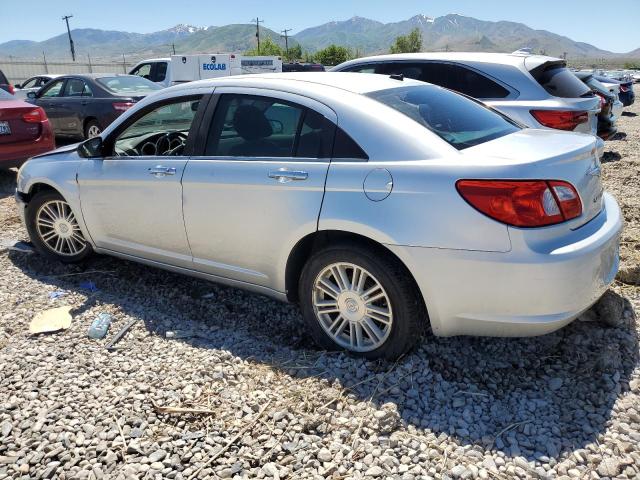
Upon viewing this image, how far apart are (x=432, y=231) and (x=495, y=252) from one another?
0.32m

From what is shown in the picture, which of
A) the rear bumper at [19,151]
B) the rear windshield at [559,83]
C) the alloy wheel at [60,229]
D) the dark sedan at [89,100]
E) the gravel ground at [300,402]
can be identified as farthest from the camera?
the dark sedan at [89,100]

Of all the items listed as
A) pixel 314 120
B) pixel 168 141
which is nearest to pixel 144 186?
pixel 168 141

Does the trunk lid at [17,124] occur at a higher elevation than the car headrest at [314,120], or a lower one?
lower

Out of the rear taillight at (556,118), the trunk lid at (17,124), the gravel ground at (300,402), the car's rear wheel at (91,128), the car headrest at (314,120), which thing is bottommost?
the gravel ground at (300,402)

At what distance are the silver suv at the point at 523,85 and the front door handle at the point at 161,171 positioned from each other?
3482mm

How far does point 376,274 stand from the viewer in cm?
295

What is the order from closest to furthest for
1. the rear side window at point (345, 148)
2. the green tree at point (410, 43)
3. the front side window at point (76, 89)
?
the rear side window at point (345, 148) < the front side window at point (76, 89) < the green tree at point (410, 43)

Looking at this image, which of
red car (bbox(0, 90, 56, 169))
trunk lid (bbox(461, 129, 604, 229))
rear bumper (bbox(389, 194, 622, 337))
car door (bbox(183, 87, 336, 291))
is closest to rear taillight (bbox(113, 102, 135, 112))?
red car (bbox(0, 90, 56, 169))

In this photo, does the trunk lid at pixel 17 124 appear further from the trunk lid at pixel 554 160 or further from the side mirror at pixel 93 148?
the trunk lid at pixel 554 160

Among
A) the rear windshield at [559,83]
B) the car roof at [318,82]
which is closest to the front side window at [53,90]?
the car roof at [318,82]

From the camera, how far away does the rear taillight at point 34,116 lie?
308 inches

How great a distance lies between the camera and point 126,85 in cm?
1096

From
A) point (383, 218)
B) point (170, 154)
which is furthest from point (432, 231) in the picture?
point (170, 154)

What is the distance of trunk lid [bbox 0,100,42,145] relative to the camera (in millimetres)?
7594
